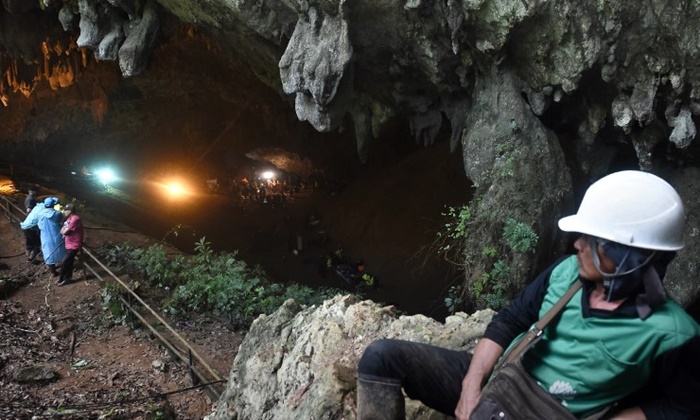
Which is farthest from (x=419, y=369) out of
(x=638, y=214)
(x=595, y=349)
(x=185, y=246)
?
(x=185, y=246)

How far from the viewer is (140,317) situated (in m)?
9.06

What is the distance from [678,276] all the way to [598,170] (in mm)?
2832

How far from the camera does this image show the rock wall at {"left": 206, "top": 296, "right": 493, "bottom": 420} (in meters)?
3.49

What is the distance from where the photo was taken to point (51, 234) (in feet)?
34.5

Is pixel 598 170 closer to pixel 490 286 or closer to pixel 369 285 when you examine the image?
pixel 490 286

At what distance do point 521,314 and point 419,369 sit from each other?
62 centimetres

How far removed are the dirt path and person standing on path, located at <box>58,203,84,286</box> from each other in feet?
1.33

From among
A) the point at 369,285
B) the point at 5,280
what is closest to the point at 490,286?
the point at 369,285

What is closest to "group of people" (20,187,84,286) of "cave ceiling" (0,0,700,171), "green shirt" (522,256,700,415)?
"cave ceiling" (0,0,700,171)

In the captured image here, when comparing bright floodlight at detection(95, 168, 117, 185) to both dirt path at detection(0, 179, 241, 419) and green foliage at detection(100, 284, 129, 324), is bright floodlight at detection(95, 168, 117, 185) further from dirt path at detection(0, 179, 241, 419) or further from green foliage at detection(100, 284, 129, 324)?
green foliage at detection(100, 284, 129, 324)

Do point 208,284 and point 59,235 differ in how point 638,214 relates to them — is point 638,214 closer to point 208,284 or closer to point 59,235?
point 208,284

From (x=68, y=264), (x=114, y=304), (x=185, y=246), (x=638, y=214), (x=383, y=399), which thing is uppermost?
(x=638, y=214)

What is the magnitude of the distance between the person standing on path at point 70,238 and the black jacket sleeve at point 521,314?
1044cm

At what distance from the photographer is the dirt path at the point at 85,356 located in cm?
703
